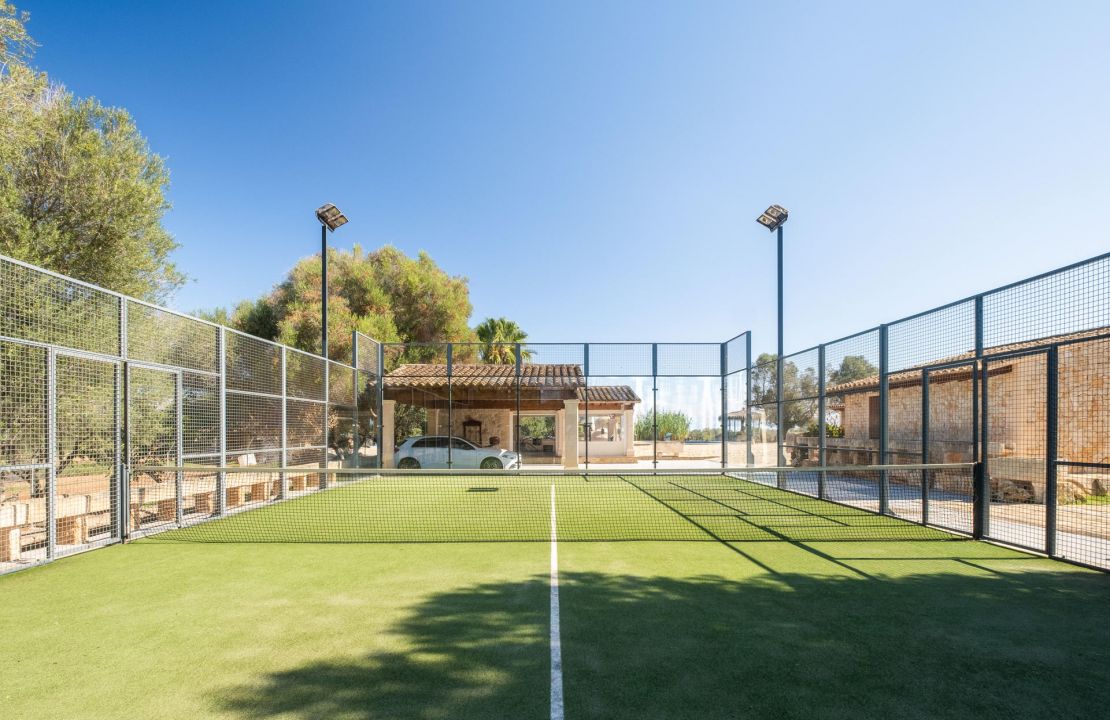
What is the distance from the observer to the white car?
58.5 feet

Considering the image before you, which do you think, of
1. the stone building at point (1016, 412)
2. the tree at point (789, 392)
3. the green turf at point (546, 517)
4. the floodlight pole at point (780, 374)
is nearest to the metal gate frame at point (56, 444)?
the green turf at point (546, 517)

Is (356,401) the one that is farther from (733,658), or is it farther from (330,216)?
(733,658)

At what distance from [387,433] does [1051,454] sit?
53.6 ft

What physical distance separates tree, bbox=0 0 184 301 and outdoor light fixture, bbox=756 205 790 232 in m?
16.9

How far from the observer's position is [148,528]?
8203 mm

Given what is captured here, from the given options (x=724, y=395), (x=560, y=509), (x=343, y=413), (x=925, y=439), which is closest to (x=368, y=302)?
(x=343, y=413)

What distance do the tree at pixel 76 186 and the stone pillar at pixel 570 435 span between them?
13286 mm

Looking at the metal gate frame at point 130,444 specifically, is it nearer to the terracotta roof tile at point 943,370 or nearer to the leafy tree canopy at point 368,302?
the terracotta roof tile at point 943,370

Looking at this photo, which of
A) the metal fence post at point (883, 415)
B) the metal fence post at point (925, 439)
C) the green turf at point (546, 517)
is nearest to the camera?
the green turf at point (546, 517)

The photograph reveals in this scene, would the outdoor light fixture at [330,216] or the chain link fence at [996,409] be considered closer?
the chain link fence at [996,409]

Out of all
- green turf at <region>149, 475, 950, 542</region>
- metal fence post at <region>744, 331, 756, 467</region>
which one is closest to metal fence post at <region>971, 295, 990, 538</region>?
green turf at <region>149, 475, 950, 542</region>

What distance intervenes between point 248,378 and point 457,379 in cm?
880

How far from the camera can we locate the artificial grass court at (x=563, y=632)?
10.7ft

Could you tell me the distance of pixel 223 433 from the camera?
9688 mm
